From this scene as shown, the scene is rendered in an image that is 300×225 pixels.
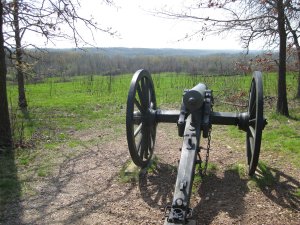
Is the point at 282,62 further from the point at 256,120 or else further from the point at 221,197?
the point at 221,197

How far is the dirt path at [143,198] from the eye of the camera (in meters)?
4.63

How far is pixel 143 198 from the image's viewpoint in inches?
207

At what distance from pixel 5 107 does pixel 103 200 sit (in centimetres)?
353

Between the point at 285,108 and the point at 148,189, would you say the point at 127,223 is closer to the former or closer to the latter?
the point at 148,189

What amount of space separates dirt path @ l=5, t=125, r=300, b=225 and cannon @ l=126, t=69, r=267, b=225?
0.37 metres

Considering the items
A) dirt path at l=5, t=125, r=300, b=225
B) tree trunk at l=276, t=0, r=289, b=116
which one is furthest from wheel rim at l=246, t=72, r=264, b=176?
tree trunk at l=276, t=0, r=289, b=116

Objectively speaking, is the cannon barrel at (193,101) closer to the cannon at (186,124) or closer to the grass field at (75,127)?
the cannon at (186,124)

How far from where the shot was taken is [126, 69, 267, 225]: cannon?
3.91 meters

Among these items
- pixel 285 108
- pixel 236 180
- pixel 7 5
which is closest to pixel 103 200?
pixel 236 180

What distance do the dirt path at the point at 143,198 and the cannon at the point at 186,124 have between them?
1.21ft

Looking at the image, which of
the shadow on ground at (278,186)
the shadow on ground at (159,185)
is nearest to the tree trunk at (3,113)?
the shadow on ground at (159,185)

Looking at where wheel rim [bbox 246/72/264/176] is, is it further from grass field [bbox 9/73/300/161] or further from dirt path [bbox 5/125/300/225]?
grass field [bbox 9/73/300/161]

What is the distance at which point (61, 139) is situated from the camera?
350 inches

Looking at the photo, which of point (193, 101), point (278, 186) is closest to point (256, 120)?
point (193, 101)
